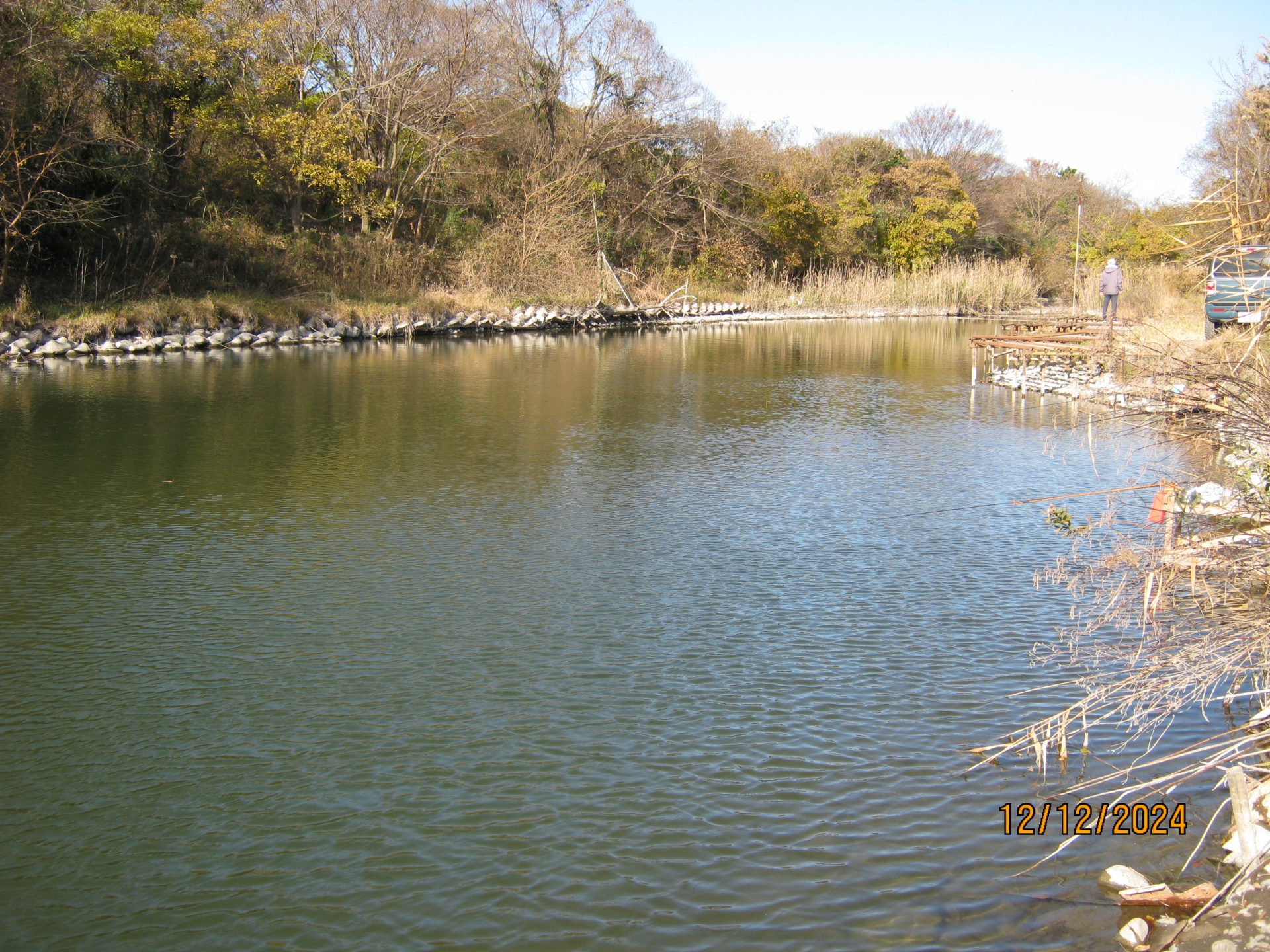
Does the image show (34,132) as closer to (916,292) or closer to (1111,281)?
(1111,281)

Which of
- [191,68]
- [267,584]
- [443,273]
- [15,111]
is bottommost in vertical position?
[267,584]

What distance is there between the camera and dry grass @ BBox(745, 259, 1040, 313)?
4112 cm

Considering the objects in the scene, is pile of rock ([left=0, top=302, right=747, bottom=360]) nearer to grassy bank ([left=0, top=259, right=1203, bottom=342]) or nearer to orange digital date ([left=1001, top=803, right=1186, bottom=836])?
grassy bank ([left=0, top=259, right=1203, bottom=342])

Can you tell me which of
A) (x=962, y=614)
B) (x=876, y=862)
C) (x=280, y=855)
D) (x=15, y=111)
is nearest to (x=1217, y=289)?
(x=962, y=614)

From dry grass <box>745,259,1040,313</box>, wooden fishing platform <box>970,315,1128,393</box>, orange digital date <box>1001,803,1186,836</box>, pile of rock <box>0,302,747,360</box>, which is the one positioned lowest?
orange digital date <box>1001,803,1186,836</box>

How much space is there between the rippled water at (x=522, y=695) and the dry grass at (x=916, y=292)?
93.8 feet

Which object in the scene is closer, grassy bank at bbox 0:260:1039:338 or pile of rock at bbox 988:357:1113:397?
pile of rock at bbox 988:357:1113:397

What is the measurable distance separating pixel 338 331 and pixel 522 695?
73.0 ft

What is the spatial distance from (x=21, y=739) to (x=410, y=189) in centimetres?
3011

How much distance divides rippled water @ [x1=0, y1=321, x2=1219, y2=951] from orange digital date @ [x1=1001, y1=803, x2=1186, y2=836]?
4.7 inches

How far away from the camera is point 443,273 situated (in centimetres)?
3275

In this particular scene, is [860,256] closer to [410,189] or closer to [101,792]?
[410,189]

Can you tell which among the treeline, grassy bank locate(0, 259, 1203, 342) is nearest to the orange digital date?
grassy bank locate(0, 259, 1203, 342)

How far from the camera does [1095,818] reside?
4.90m
